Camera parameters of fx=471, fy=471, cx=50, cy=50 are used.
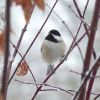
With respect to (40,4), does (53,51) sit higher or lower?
lower

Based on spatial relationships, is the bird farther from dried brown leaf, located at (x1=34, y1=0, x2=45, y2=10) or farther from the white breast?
dried brown leaf, located at (x1=34, y1=0, x2=45, y2=10)

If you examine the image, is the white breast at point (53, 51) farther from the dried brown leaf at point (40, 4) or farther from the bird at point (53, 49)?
the dried brown leaf at point (40, 4)

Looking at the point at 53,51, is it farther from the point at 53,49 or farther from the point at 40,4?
the point at 40,4

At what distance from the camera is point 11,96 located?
275 inches

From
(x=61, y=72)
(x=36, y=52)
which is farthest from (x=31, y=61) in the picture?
(x=61, y=72)

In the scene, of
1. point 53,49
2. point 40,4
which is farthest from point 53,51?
point 40,4

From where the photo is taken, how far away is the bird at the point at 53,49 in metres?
2.25

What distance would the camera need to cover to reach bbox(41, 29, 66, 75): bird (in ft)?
7.39

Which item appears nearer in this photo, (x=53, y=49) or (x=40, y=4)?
(x=40, y=4)

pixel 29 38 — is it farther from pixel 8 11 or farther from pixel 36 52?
pixel 8 11

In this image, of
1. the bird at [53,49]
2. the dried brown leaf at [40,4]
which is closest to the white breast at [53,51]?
the bird at [53,49]

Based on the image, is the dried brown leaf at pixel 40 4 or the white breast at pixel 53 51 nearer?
the dried brown leaf at pixel 40 4

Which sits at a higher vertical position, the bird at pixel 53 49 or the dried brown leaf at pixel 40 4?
the dried brown leaf at pixel 40 4

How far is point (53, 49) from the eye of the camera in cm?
230
